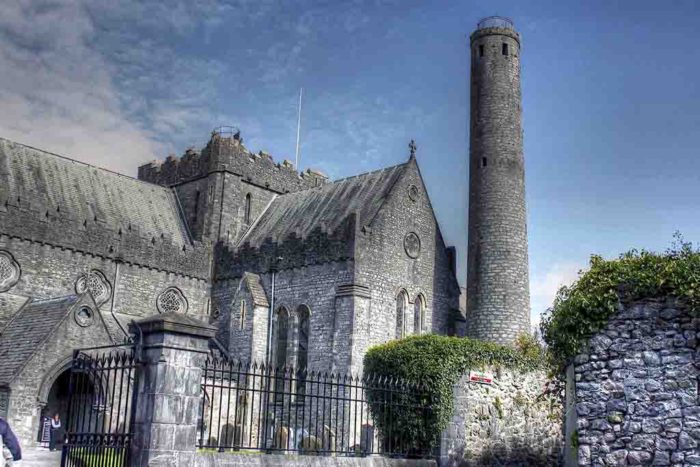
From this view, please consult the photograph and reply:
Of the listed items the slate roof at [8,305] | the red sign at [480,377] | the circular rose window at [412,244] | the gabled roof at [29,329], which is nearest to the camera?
the red sign at [480,377]

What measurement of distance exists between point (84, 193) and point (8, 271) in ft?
18.8

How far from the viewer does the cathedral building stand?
28.2 meters

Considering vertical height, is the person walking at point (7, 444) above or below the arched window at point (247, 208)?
below

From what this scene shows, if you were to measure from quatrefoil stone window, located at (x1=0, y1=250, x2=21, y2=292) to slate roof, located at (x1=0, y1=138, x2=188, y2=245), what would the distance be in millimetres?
1950

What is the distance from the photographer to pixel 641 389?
475 inches

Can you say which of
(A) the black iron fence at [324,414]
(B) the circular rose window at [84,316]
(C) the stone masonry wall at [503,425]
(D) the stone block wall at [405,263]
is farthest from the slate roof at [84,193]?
(C) the stone masonry wall at [503,425]

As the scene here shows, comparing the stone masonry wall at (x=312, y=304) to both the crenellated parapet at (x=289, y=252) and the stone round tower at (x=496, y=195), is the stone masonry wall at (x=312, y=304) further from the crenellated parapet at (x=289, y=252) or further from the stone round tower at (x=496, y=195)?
the stone round tower at (x=496, y=195)

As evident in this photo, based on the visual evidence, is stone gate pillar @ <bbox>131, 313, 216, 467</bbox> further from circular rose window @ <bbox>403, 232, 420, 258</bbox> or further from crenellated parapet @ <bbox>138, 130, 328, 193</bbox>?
crenellated parapet @ <bbox>138, 130, 328, 193</bbox>

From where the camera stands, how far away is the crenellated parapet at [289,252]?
2947 centimetres

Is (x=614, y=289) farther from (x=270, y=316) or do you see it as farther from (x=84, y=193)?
(x=84, y=193)

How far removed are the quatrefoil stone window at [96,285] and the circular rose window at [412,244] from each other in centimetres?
1154

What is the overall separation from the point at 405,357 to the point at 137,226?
49.7ft

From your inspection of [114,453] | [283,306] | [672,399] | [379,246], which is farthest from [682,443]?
[283,306]

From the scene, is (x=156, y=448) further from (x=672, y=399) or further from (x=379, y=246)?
(x=379, y=246)
